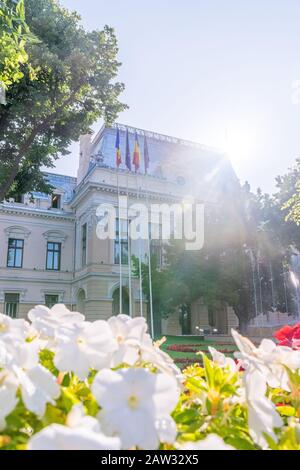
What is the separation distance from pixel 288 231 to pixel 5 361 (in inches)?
826

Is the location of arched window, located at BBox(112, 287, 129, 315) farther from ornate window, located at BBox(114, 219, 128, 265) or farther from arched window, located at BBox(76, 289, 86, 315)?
ornate window, located at BBox(114, 219, 128, 265)

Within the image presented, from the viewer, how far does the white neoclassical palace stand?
23.3 metres

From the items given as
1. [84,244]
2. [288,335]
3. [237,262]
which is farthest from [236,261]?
[288,335]

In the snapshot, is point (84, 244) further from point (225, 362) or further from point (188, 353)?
point (225, 362)

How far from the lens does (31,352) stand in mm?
833

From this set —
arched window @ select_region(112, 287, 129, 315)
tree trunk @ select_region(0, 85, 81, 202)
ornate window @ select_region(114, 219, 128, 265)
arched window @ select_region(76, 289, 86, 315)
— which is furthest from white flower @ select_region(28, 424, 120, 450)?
arched window @ select_region(76, 289, 86, 315)

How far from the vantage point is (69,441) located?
0.53 m

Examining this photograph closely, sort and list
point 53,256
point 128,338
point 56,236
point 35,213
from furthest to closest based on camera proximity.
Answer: point 56,236 → point 53,256 → point 35,213 → point 128,338

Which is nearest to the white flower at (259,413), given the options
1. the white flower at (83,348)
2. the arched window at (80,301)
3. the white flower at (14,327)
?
the white flower at (83,348)

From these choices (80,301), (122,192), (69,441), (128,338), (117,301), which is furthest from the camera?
(80,301)

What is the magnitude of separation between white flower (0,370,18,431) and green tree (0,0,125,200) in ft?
35.5

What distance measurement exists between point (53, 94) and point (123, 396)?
13.1 m

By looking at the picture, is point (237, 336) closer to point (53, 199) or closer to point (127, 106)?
point (127, 106)

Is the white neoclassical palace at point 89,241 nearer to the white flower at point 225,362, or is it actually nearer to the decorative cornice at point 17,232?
the decorative cornice at point 17,232
